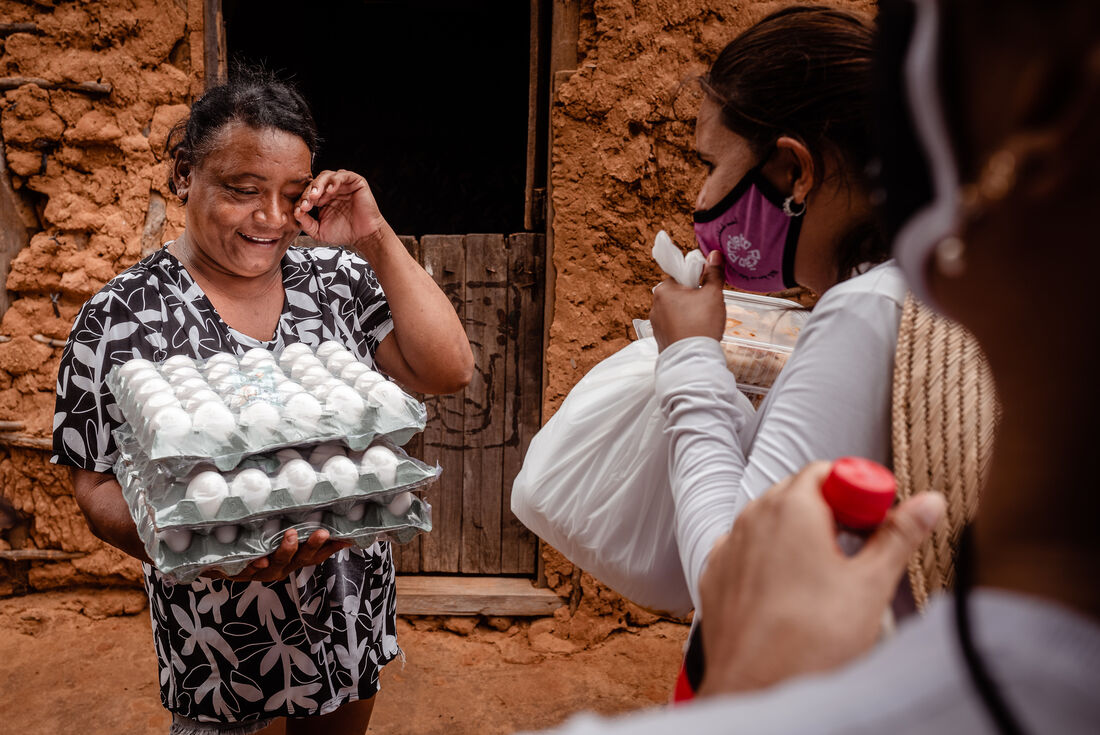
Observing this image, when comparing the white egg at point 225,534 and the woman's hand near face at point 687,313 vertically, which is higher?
the woman's hand near face at point 687,313

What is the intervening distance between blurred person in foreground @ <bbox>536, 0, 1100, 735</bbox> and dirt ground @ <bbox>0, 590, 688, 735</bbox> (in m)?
3.24

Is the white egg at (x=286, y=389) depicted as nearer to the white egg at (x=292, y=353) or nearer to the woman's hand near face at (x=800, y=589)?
the white egg at (x=292, y=353)

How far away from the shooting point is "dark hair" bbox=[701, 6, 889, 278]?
1.12 m

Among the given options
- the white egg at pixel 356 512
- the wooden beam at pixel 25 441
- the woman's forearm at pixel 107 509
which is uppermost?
the white egg at pixel 356 512

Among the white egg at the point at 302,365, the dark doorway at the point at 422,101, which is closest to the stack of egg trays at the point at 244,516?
the white egg at the point at 302,365

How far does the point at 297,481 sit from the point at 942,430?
1072mm

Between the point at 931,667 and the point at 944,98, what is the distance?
0.31 metres

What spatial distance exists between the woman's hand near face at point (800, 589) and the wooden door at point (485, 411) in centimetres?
328

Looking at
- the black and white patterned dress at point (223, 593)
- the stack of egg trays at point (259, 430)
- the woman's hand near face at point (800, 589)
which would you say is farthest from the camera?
the black and white patterned dress at point (223, 593)

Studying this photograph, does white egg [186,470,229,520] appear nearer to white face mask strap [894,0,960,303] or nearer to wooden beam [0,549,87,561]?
white face mask strap [894,0,960,303]

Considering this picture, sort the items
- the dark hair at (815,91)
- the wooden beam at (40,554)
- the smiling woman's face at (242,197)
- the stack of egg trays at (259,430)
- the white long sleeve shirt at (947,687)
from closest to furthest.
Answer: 1. the white long sleeve shirt at (947,687)
2. the dark hair at (815,91)
3. the stack of egg trays at (259,430)
4. the smiling woman's face at (242,197)
5. the wooden beam at (40,554)

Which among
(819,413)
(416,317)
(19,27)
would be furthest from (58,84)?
(819,413)

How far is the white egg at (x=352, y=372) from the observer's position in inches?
63.8

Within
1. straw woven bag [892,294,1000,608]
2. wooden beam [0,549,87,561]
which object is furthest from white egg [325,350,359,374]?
wooden beam [0,549,87,561]
